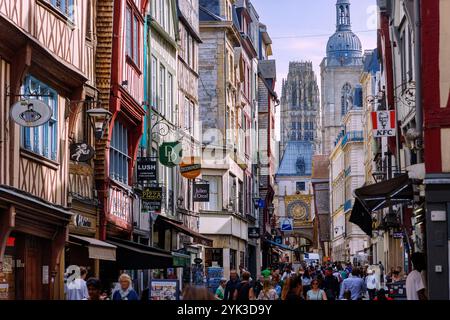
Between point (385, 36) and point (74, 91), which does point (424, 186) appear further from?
point (385, 36)

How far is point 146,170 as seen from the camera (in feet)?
98.6

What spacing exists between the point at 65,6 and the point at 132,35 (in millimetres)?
7517

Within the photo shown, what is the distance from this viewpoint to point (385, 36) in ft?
112

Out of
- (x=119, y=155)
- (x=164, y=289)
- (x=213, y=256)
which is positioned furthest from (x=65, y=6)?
(x=213, y=256)

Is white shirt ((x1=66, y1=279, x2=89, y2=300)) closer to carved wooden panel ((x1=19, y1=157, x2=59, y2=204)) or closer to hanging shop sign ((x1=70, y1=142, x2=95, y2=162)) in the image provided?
carved wooden panel ((x1=19, y1=157, x2=59, y2=204))

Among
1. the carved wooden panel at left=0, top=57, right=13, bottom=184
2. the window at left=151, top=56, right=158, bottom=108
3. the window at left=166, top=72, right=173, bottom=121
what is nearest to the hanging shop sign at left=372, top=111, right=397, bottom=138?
the window at left=151, top=56, right=158, bottom=108

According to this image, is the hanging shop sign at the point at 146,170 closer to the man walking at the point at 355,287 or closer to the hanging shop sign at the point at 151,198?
the hanging shop sign at the point at 151,198

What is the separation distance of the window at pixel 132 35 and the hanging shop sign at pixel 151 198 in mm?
3212

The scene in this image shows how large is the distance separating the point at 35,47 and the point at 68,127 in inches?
150

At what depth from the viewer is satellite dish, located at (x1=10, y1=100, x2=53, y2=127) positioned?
17.1m

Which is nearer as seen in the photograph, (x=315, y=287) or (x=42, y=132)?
(x=315, y=287)

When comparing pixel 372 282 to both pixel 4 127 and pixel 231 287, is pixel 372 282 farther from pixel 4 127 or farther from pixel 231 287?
pixel 4 127

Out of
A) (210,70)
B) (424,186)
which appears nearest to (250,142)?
(210,70)

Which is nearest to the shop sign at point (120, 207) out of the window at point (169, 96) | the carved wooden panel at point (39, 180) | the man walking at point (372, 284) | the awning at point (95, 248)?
the awning at point (95, 248)
